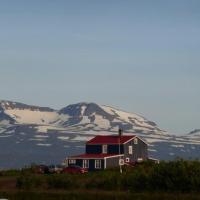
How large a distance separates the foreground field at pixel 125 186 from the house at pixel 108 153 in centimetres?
5119

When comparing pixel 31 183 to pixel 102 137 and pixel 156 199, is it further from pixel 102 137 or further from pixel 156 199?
pixel 102 137

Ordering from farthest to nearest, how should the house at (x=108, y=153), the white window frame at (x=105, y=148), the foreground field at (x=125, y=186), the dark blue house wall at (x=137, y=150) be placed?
1. the dark blue house wall at (x=137, y=150)
2. the white window frame at (x=105, y=148)
3. the house at (x=108, y=153)
4. the foreground field at (x=125, y=186)

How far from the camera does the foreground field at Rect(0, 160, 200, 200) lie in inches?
2328

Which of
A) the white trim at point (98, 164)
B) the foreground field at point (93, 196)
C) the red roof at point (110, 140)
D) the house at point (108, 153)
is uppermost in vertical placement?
the red roof at point (110, 140)

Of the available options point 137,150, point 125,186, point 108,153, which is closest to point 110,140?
point 108,153

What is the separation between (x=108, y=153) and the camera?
129750 millimetres

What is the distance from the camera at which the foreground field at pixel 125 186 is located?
194 ft

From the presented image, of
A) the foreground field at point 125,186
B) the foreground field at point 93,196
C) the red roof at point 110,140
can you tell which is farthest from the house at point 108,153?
the foreground field at point 93,196

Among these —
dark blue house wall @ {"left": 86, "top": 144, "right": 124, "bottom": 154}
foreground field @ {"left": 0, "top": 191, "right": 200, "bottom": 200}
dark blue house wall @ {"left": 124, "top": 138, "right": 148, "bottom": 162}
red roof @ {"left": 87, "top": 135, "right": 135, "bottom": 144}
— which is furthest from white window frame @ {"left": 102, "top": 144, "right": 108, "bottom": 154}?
foreground field @ {"left": 0, "top": 191, "right": 200, "bottom": 200}

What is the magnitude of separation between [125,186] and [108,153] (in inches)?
2410

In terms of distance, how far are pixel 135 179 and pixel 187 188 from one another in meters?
6.02

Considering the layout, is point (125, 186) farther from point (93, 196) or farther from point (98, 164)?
point (98, 164)

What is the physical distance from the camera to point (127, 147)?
12988 cm

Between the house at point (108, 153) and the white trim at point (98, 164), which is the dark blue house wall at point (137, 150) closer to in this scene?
the house at point (108, 153)
